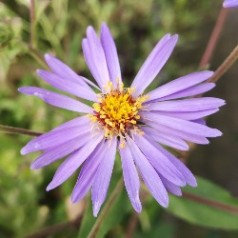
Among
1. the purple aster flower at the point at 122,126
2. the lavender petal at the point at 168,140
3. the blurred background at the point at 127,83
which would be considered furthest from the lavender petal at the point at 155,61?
the blurred background at the point at 127,83

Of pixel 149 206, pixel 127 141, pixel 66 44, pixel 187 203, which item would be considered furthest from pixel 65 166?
pixel 66 44

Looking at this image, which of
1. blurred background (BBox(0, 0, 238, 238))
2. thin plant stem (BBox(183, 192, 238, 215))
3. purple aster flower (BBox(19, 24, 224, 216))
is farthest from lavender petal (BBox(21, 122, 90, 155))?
thin plant stem (BBox(183, 192, 238, 215))

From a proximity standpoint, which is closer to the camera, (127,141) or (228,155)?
(127,141)

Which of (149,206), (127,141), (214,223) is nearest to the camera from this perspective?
(127,141)

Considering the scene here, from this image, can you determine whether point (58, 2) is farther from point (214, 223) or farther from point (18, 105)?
point (214, 223)

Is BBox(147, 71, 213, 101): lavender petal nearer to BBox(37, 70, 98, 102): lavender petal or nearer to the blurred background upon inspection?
BBox(37, 70, 98, 102): lavender petal

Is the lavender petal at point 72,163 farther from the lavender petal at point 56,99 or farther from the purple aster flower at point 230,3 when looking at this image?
the purple aster flower at point 230,3

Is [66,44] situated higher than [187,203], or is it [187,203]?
[66,44]
